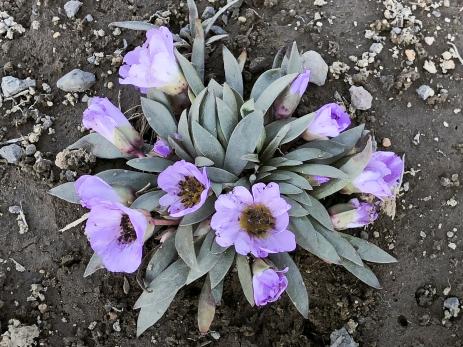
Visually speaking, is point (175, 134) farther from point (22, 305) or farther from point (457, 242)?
point (457, 242)

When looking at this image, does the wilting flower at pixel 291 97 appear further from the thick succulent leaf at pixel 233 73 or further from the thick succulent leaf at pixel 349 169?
the thick succulent leaf at pixel 349 169

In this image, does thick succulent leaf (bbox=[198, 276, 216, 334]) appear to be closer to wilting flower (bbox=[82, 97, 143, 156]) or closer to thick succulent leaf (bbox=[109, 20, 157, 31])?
wilting flower (bbox=[82, 97, 143, 156])

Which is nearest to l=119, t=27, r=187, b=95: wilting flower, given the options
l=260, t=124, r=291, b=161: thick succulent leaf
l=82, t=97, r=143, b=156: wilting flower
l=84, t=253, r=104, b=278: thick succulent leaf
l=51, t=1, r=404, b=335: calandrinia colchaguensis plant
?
l=51, t=1, r=404, b=335: calandrinia colchaguensis plant

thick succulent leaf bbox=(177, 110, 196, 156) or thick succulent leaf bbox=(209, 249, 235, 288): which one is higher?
thick succulent leaf bbox=(177, 110, 196, 156)

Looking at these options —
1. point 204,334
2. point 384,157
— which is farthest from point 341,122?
point 204,334

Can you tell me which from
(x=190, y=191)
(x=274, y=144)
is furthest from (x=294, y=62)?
(x=190, y=191)

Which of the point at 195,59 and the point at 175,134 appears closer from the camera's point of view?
the point at 175,134
